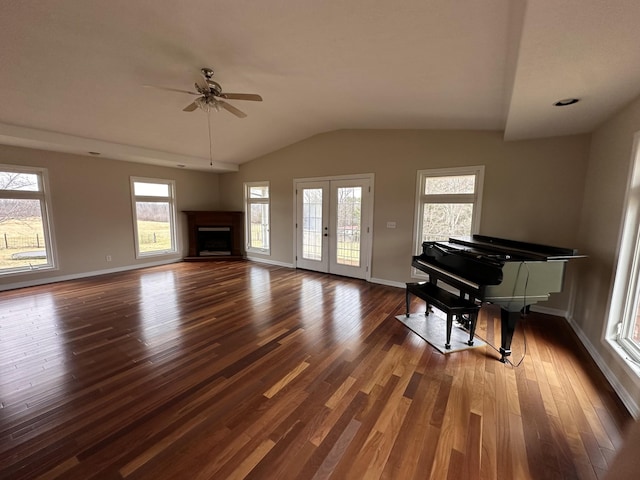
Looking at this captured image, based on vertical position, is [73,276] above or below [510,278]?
below

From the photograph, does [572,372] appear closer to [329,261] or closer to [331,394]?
[331,394]

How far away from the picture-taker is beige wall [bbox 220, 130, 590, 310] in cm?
357

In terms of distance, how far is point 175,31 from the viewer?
2.46m

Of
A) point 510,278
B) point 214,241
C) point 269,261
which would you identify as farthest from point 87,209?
point 510,278

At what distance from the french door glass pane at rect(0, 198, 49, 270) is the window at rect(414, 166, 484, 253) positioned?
22.4ft

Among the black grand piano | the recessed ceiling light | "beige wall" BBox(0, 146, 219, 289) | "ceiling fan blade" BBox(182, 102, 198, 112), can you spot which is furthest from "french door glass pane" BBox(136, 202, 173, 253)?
the recessed ceiling light

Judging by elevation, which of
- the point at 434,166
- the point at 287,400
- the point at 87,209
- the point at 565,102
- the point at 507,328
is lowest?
the point at 287,400

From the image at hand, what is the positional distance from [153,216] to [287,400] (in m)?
6.15

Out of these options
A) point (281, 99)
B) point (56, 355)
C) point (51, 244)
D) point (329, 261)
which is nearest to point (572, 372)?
point (329, 261)

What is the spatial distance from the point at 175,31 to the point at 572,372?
15.8ft

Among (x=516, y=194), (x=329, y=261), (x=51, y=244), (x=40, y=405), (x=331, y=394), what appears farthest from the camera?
(x=329, y=261)

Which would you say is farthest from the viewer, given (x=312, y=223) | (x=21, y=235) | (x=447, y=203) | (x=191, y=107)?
(x=312, y=223)

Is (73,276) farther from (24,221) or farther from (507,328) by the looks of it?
(507,328)

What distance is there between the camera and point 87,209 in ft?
17.6
